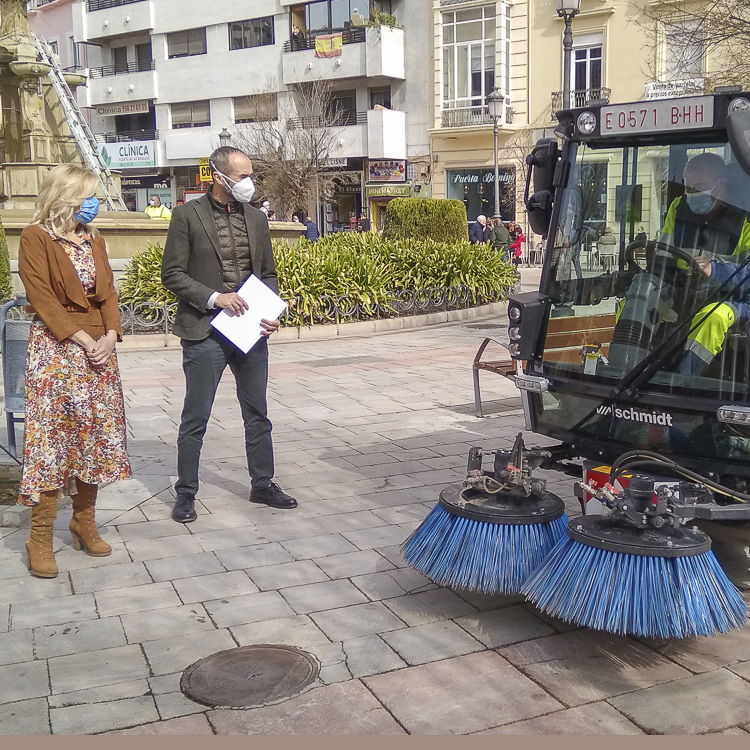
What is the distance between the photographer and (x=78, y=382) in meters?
4.71

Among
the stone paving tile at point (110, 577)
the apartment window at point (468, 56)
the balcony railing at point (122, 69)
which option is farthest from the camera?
the balcony railing at point (122, 69)

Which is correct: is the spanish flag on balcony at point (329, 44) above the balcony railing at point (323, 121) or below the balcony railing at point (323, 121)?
above

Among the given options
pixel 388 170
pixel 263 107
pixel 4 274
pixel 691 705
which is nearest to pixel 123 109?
pixel 263 107

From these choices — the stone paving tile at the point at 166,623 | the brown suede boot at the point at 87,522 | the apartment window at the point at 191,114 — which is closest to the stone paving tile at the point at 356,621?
the stone paving tile at the point at 166,623

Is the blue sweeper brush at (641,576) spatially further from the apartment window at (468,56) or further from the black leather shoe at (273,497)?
the apartment window at (468,56)

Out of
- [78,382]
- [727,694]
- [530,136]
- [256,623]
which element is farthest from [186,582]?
[530,136]

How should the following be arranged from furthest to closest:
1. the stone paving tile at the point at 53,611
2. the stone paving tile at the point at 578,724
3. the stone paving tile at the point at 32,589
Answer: the stone paving tile at the point at 32,589 < the stone paving tile at the point at 53,611 < the stone paving tile at the point at 578,724

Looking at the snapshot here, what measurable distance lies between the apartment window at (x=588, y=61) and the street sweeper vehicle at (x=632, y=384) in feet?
104

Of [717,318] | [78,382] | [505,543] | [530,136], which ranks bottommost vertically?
[505,543]

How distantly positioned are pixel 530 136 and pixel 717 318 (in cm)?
3369

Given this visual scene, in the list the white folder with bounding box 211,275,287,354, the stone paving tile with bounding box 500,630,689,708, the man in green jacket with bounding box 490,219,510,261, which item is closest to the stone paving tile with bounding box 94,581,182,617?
the white folder with bounding box 211,275,287,354

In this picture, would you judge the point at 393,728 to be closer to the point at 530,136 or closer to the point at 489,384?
the point at 489,384

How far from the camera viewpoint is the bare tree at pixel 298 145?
3831cm

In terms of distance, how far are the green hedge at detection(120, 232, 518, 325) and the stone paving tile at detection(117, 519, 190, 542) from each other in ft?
27.0
